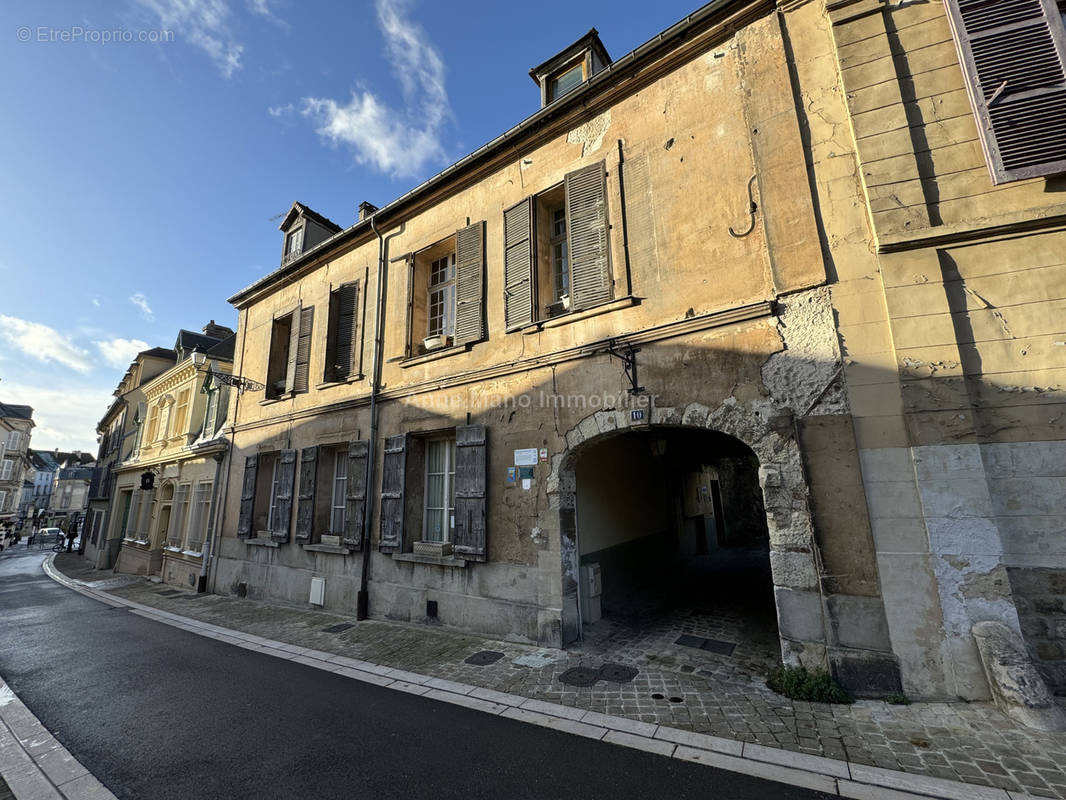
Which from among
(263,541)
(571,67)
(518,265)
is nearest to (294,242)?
(263,541)

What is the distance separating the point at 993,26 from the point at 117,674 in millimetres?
11789

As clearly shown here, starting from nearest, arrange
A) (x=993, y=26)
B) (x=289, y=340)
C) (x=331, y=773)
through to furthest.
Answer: (x=331, y=773), (x=993, y=26), (x=289, y=340)

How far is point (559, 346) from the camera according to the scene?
6059mm

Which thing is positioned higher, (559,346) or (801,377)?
(559,346)

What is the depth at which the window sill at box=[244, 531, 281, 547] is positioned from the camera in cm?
886

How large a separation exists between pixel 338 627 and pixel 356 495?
207 centimetres

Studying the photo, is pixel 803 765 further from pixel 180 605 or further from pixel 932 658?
pixel 180 605

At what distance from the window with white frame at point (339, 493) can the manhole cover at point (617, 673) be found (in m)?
5.69

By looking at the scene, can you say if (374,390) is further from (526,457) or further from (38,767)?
(38,767)

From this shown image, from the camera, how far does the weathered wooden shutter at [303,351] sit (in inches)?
379

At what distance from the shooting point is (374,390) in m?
8.03

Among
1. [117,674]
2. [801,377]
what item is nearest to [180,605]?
[117,674]

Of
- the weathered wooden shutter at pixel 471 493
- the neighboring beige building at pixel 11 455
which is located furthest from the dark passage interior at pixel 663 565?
the neighboring beige building at pixel 11 455

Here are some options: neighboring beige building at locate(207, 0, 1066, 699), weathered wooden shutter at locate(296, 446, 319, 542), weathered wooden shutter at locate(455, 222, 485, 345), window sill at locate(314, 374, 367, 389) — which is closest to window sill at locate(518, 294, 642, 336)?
neighboring beige building at locate(207, 0, 1066, 699)
